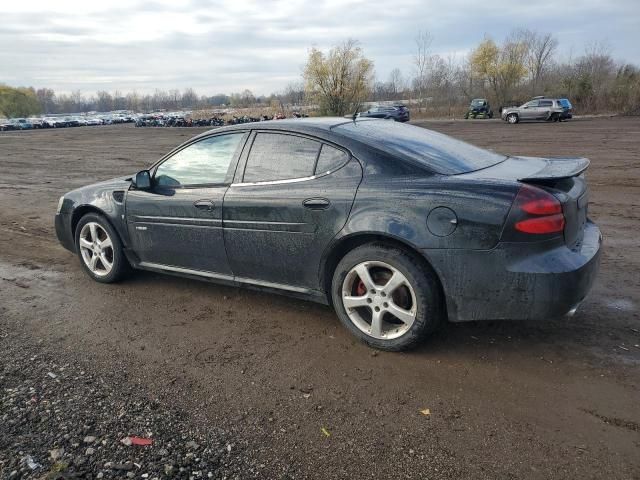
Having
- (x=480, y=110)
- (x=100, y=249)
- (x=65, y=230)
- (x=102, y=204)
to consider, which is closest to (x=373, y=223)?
(x=102, y=204)

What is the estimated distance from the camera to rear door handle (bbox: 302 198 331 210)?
3.61m

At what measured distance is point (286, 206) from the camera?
378 cm

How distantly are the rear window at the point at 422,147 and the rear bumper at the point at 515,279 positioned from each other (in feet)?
2.24

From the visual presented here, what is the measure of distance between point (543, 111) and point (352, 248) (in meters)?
37.1

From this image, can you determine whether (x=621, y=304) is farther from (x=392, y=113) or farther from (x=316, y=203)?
(x=392, y=113)

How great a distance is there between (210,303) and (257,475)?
91.5 inches

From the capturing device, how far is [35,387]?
10.5ft

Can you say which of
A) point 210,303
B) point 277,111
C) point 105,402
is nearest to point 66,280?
point 210,303

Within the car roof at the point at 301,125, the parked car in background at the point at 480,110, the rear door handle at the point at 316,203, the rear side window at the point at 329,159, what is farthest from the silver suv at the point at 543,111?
the rear door handle at the point at 316,203

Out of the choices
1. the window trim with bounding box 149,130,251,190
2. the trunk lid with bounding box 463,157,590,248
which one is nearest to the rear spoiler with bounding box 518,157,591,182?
the trunk lid with bounding box 463,157,590,248

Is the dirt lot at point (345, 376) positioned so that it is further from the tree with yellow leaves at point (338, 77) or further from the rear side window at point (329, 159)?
the tree with yellow leaves at point (338, 77)

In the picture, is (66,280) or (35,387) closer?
(35,387)

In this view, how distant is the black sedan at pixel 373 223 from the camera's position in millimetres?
3076

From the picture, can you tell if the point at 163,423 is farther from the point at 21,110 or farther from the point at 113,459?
the point at 21,110
